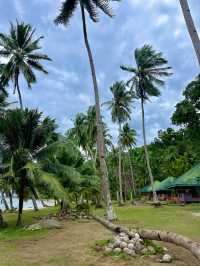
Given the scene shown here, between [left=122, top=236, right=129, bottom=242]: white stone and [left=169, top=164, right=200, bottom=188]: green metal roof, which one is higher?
[left=169, top=164, right=200, bottom=188]: green metal roof

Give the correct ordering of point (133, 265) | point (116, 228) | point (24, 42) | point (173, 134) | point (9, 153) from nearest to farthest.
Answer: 1. point (133, 265)
2. point (116, 228)
3. point (9, 153)
4. point (24, 42)
5. point (173, 134)

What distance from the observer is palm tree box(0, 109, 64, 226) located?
2009 centimetres

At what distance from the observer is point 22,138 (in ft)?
67.5

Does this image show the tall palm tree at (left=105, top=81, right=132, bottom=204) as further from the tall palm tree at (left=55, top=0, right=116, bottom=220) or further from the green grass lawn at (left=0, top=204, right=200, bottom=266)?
the green grass lawn at (left=0, top=204, right=200, bottom=266)

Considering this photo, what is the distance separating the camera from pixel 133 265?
891cm

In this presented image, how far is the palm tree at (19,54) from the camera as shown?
27594mm

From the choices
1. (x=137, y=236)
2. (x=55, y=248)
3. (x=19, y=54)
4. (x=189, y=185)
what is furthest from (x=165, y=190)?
(x=137, y=236)

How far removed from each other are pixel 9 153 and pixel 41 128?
2.27m

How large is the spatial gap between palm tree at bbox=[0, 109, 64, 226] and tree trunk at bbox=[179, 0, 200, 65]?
452 inches

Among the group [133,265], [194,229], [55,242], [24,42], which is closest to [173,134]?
[24,42]

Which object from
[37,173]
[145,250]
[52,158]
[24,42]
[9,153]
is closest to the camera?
[145,250]

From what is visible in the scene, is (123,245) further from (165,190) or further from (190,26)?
(165,190)

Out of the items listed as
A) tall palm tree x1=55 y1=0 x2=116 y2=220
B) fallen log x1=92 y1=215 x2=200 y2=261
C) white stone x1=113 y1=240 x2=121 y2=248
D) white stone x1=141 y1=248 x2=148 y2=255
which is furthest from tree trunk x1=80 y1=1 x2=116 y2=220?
white stone x1=141 y1=248 x2=148 y2=255

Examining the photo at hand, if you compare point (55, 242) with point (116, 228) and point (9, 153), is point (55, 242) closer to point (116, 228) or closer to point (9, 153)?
point (116, 228)
